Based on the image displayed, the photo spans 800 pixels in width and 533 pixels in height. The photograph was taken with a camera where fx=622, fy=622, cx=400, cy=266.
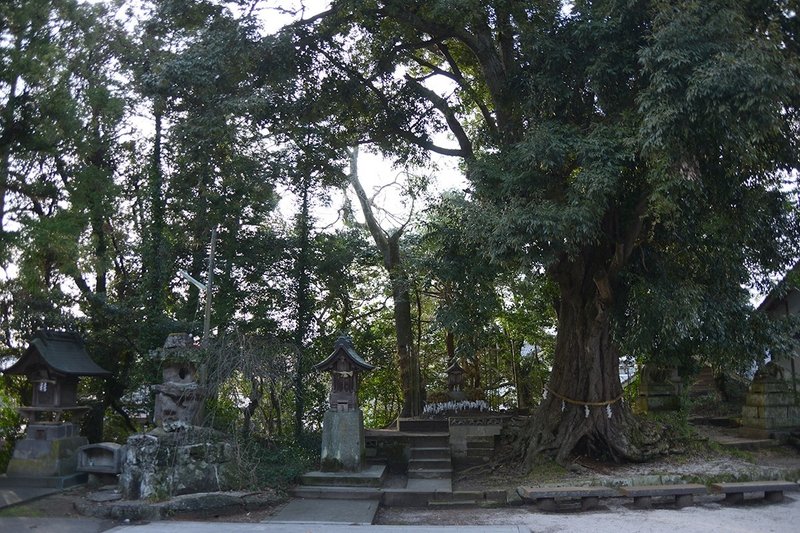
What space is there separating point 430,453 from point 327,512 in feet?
13.7

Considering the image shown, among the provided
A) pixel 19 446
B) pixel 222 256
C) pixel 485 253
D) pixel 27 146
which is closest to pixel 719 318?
pixel 485 253

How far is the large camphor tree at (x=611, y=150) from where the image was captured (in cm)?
920

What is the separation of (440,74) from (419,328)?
7.83 meters

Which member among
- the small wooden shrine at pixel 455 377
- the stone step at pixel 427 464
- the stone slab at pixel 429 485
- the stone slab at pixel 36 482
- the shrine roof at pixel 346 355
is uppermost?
the shrine roof at pixel 346 355

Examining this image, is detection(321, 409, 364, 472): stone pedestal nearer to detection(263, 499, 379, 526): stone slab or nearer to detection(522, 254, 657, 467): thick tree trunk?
detection(263, 499, 379, 526): stone slab

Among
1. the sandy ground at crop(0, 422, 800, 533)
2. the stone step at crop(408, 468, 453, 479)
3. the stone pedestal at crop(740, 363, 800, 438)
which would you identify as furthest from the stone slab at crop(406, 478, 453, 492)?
the stone pedestal at crop(740, 363, 800, 438)

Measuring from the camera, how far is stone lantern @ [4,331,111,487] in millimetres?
11234

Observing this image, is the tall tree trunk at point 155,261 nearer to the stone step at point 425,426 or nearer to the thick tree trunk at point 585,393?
the stone step at point 425,426

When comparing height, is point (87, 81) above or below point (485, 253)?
above

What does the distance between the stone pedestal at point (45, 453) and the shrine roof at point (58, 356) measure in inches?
41.8

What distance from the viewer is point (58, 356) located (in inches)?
468

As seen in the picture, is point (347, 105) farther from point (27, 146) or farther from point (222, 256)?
point (27, 146)

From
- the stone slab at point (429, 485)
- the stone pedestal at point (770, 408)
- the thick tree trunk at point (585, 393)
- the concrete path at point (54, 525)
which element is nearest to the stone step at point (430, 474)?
the stone slab at point (429, 485)

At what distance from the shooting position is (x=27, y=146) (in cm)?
972
